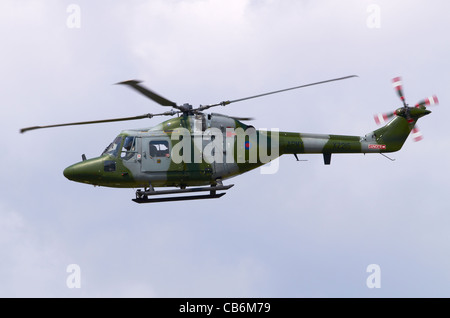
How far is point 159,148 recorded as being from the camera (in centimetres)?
2406

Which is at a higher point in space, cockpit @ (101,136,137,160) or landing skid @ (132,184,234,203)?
cockpit @ (101,136,137,160)

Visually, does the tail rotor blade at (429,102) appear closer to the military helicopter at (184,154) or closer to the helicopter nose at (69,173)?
the military helicopter at (184,154)

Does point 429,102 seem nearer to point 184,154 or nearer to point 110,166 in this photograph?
point 184,154

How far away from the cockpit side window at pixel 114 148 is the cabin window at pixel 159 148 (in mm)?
1162

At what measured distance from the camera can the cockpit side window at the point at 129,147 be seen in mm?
24047

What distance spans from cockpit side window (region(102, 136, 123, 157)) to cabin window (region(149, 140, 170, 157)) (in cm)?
116

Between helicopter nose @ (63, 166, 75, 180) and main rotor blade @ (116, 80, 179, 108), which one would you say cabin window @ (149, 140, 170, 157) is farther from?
helicopter nose @ (63, 166, 75, 180)

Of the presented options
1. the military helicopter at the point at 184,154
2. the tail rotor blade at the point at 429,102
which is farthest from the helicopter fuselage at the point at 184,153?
the tail rotor blade at the point at 429,102

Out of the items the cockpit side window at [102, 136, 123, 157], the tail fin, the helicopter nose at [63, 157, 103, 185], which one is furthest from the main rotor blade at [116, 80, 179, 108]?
the tail fin

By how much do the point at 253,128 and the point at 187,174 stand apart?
2.93 meters

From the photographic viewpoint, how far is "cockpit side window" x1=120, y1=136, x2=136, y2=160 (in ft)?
78.9

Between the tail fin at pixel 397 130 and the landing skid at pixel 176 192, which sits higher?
the tail fin at pixel 397 130

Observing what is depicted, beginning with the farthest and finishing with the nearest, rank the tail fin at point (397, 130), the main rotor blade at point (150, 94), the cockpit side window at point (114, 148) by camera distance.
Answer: the tail fin at point (397, 130)
the cockpit side window at point (114, 148)
the main rotor blade at point (150, 94)

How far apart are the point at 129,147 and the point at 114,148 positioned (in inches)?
22.1
